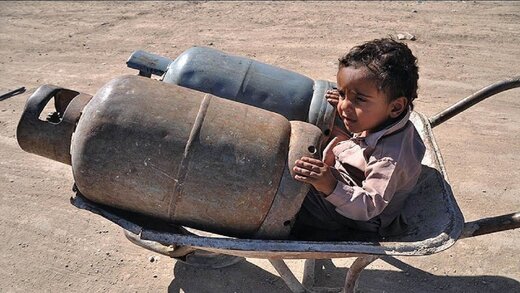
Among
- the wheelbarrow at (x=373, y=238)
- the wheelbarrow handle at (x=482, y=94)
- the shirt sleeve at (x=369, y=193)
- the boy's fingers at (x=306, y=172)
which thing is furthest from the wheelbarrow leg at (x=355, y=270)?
the wheelbarrow handle at (x=482, y=94)

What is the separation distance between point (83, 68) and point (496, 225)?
5101 millimetres

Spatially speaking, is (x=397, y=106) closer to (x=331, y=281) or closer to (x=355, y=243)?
(x=355, y=243)

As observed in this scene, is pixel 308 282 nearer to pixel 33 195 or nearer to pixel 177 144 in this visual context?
pixel 177 144

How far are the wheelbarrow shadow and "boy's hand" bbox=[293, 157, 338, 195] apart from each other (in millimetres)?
1296

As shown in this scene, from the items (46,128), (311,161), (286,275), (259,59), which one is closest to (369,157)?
(311,161)

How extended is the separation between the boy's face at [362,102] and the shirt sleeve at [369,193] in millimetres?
202

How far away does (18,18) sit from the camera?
7.43 metres

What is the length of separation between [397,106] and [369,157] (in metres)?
0.27

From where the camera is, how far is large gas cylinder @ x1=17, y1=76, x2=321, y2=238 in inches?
78.4

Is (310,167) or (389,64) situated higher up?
(389,64)

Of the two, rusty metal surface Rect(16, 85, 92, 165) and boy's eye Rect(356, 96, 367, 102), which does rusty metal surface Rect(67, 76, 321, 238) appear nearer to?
rusty metal surface Rect(16, 85, 92, 165)

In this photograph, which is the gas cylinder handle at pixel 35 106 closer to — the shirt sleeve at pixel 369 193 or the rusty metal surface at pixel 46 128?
the rusty metal surface at pixel 46 128

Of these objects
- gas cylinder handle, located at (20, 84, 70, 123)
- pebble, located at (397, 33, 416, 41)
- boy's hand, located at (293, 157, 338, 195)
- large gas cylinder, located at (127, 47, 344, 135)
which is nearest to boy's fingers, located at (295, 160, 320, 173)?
boy's hand, located at (293, 157, 338, 195)

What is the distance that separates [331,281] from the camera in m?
3.10
